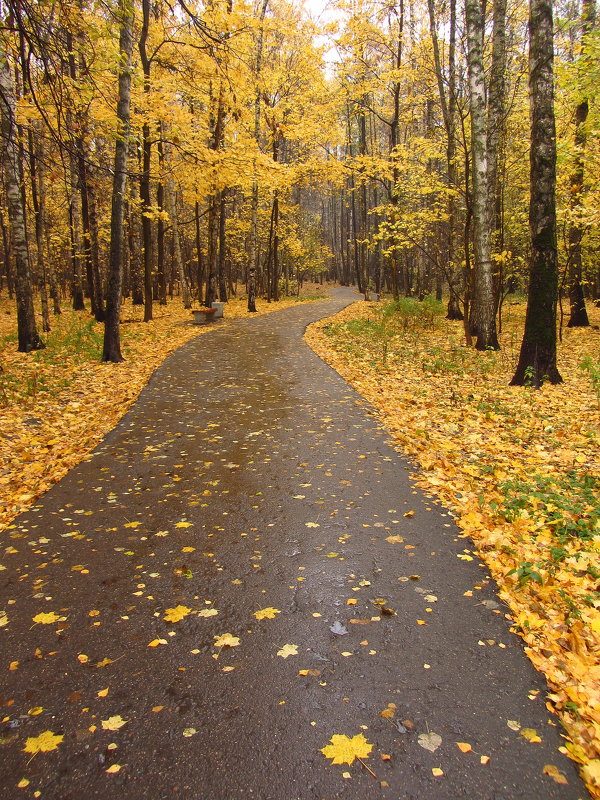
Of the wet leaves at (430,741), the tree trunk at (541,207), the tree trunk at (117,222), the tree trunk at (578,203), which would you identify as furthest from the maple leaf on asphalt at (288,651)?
the tree trunk at (578,203)

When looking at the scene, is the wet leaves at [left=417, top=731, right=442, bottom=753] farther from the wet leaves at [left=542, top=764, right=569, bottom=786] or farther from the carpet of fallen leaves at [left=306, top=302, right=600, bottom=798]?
the carpet of fallen leaves at [left=306, top=302, right=600, bottom=798]

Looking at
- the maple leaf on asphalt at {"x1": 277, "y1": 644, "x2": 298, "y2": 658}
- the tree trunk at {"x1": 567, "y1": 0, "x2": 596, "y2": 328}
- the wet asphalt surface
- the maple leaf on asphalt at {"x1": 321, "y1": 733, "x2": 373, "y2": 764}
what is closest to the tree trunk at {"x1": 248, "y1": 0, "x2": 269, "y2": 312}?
the tree trunk at {"x1": 567, "y1": 0, "x2": 596, "y2": 328}

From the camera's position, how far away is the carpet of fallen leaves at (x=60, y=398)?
560 cm

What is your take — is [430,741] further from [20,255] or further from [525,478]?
[20,255]

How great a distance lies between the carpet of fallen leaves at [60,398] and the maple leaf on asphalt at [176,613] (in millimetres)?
2287

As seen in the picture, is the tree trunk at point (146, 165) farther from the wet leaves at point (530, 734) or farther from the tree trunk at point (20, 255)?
the wet leaves at point (530, 734)

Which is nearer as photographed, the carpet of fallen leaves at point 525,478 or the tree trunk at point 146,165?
the carpet of fallen leaves at point 525,478

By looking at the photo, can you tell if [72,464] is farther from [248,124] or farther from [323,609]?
[248,124]

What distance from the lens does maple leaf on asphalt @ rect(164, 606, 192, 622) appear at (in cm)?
315

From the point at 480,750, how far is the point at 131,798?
1.59 m

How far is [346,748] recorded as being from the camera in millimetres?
2262

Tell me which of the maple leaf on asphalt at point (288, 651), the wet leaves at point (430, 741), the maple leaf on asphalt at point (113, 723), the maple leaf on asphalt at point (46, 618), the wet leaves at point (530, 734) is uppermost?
the maple leaf on asphalt at point (46, 618)

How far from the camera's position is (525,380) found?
862cm

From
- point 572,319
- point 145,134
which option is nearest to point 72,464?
point 145,134
